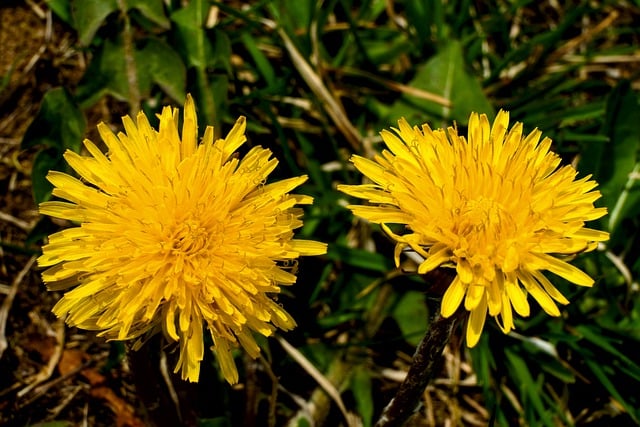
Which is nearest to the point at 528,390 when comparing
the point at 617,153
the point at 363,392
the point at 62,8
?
the point at 363,392

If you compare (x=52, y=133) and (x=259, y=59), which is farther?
(x=259, y=59)

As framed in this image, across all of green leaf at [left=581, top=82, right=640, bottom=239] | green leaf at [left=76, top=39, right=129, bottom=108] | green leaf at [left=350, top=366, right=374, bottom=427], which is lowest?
green leaf at [left=350, top=366, right=374, bottom=427]

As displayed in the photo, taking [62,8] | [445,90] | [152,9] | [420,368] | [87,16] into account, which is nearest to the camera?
[420,368]

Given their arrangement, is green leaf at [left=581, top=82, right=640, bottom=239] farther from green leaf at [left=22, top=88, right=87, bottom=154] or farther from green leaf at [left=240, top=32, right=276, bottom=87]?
green leaf at [left=22, top=88, right=87, bottom=154]

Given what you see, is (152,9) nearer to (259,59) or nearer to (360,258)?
(259,59)

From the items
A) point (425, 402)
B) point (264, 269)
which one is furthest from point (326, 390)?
Result: point (264, 269)

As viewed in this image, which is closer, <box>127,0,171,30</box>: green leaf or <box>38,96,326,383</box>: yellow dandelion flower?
<box>38,96,326,383</box>: yellow dandelion flower

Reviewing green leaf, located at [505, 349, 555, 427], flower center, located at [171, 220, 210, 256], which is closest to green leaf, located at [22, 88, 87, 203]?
flower center, located at [171, 220, 210, 256]

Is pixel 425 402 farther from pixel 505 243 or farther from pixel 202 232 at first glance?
pixel 202 232
